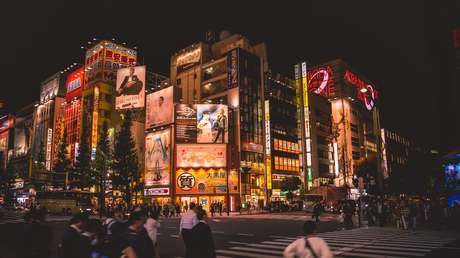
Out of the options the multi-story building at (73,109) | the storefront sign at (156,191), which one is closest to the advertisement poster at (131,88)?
the storefront sign at (156,191)

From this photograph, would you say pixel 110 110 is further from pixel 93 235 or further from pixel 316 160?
pixel 93 235

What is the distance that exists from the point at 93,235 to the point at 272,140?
6771cm

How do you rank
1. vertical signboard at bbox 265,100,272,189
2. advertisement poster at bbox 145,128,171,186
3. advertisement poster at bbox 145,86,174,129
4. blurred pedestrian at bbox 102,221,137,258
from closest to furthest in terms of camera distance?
blurred pedestrian at bbox 102,221,137,258
advertisement poster at bbox 145,128,171,186
advertisement poster at bbox 145,86,174,129
vertical signboard at bbox 265,100,272,189

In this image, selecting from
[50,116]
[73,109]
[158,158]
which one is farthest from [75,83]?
[158,158]

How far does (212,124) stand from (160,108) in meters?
9.49

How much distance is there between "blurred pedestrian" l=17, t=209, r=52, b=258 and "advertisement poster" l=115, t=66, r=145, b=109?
51.8 m

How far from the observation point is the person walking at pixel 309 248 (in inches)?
199

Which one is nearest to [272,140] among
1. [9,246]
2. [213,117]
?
[213,117]

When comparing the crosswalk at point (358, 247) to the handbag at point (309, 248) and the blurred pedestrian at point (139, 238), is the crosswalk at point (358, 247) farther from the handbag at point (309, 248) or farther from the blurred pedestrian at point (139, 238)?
the handbag at point (309, 248)

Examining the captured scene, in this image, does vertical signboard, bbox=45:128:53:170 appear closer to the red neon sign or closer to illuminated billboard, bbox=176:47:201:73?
illuminated billboard, bbox=176:47:201:73

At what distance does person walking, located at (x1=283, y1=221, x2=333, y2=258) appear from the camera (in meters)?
5.06

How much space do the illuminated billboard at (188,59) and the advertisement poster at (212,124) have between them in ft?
65.9

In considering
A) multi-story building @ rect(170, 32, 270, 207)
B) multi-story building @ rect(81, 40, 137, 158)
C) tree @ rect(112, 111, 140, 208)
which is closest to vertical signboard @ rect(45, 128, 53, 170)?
multi-story building @ rect(81, 40, 137, 158)

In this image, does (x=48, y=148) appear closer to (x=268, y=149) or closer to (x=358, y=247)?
(x=268, y=149)
